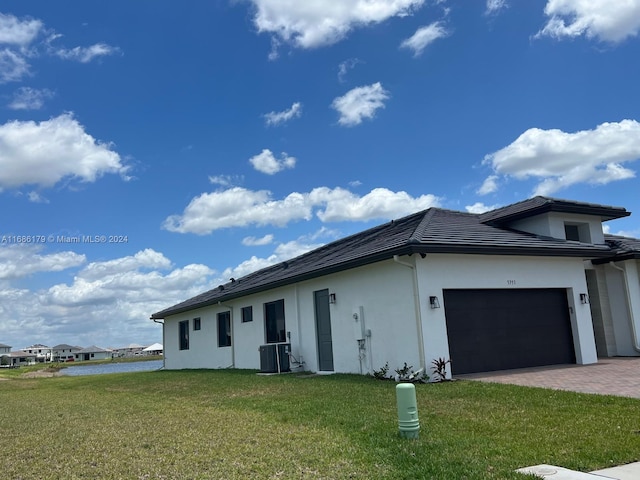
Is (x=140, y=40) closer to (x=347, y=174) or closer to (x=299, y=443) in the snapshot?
(x=347, y=174)

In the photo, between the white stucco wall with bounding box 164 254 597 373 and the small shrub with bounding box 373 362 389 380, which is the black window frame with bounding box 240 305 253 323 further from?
the small shrub with bounding box 373 362 389 380

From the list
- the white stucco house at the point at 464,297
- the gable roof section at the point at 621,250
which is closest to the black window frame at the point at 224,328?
the white stucco house at the point at 464,297

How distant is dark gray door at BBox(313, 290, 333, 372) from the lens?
14938 millimetres

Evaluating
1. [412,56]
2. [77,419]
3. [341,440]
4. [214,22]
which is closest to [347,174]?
[412,56]

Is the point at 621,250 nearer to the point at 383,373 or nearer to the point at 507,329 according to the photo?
the point at 507,329

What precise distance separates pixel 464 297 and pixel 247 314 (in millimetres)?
9497

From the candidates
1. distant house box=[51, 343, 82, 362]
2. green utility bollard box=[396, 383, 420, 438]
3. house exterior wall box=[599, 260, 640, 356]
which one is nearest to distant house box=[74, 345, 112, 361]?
distant house box=[51, 343, 82, 362]

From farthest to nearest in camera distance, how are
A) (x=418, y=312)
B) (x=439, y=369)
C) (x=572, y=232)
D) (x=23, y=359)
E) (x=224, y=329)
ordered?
1. (x=23, y=359)
2. (x=224, y=329)
3. (x=572, y=232)
4. (x=418, y=312)
5. (x=439, y=369)

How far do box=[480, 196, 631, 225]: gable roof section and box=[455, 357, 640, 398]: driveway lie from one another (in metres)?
4.57

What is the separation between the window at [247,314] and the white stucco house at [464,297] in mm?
484

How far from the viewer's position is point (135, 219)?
2091 cm

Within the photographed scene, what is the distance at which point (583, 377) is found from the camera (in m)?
11.0

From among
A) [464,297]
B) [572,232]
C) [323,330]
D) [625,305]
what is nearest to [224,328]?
[323,330]

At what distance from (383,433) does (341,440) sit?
1.80ft
